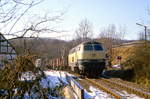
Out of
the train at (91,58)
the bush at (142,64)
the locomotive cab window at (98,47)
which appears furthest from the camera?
the locomotive cab window at (98,47)

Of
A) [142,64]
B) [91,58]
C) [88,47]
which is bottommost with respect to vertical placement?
[142,64]

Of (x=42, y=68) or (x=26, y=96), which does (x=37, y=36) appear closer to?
(x=42, y=68)

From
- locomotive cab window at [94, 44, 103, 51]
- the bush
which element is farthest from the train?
the bush

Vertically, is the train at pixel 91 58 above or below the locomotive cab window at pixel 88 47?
below

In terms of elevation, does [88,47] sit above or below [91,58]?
above

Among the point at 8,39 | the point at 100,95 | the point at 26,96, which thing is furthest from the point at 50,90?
the point at 100,95

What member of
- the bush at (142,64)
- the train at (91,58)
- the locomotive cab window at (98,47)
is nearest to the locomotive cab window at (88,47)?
the train at (91,58)

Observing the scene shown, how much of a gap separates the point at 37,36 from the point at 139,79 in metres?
23.7

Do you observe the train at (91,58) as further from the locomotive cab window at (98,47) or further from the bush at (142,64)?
the bush at (142,64)

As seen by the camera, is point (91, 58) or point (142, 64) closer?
point (91, 58)

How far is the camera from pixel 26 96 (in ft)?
14.4

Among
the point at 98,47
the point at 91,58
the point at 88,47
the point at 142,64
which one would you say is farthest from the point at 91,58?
the point at 142,64

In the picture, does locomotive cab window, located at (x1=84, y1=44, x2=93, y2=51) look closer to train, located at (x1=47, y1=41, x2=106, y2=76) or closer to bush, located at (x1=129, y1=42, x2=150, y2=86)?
train, located at (x1=47, y1=41, x2=106, y2=76)

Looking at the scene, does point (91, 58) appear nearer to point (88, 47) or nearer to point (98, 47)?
point (88, 47)
